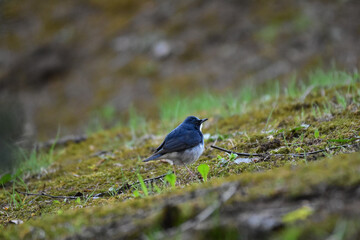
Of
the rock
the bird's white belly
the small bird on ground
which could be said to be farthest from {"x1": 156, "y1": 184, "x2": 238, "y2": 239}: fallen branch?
the rock

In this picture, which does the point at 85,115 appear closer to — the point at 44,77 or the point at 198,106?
the point at 44,77

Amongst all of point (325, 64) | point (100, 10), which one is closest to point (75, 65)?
point (100, 10)

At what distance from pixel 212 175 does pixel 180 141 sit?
0.81 metres

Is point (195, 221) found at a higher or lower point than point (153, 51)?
higher

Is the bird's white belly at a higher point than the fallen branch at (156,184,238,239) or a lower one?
lower

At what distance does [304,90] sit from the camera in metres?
5.92

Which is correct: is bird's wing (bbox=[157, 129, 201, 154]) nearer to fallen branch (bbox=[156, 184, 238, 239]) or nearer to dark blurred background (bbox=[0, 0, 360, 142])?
fallen branch (bbox=[156, 184, 238, 239])

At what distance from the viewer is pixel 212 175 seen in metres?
3.99

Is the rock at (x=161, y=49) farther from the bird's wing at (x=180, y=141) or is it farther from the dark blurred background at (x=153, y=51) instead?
the bird's wing at (x=180, y=141)

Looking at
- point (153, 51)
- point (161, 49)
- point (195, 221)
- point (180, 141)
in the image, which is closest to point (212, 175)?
point (180, 141)

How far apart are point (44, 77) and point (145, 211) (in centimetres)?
1107

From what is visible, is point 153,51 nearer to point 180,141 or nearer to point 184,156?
point 180,141

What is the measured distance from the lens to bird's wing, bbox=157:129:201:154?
4.50 metres

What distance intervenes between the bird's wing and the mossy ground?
27 cm
